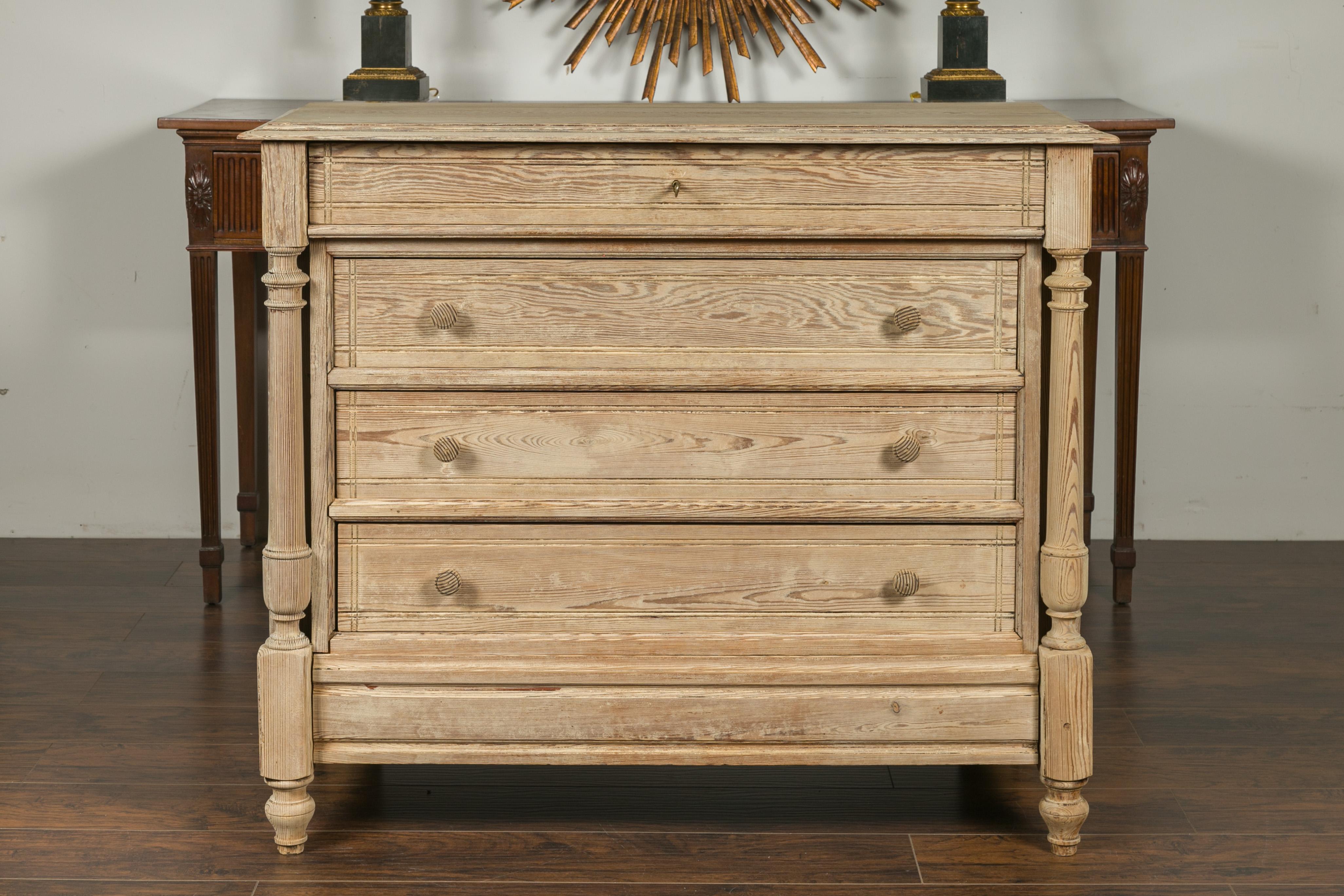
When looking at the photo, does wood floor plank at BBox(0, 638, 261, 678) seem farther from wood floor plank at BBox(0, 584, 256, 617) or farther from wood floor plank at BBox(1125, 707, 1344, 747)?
wood floor plank at BBox(1125, 707, 1344, 747)

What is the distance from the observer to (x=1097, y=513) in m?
3.35

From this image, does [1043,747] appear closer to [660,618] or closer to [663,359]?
[660,618]

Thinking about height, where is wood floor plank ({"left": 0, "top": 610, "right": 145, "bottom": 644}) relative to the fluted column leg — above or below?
below

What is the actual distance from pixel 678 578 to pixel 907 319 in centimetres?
45

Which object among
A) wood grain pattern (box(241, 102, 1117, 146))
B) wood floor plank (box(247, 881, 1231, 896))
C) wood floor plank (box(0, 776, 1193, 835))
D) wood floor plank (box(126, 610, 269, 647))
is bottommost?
wood floor plank (box(247, 881, 1231, 896))

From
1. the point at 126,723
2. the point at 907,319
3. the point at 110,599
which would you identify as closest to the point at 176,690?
the point at 126,723

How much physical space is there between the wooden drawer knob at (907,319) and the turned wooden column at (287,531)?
76 cm

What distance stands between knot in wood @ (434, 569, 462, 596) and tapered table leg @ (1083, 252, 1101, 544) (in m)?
1.51

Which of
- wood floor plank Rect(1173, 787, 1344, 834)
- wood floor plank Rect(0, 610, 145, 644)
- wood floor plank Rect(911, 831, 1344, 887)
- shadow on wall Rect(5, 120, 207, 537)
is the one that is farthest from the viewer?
shadow on wall Rect(5, 120, 207, 537)

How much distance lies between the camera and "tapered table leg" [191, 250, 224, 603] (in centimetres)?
276

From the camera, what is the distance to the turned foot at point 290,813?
78.1 inches

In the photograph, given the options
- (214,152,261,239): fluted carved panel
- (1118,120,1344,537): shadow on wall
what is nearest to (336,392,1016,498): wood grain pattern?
(214,152,261,239): fluted carved panel

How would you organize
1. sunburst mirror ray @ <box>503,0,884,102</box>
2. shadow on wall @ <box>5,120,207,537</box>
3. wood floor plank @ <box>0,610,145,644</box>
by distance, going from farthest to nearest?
shadow on wall @ <box>5,120,207,537</box>
sunburst mirror ray @ <box>503,0,884,102</box>
wood floor plank @ <box>0,610,145,644</box>

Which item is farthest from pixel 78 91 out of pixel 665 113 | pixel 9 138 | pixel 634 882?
pixel 634 882
